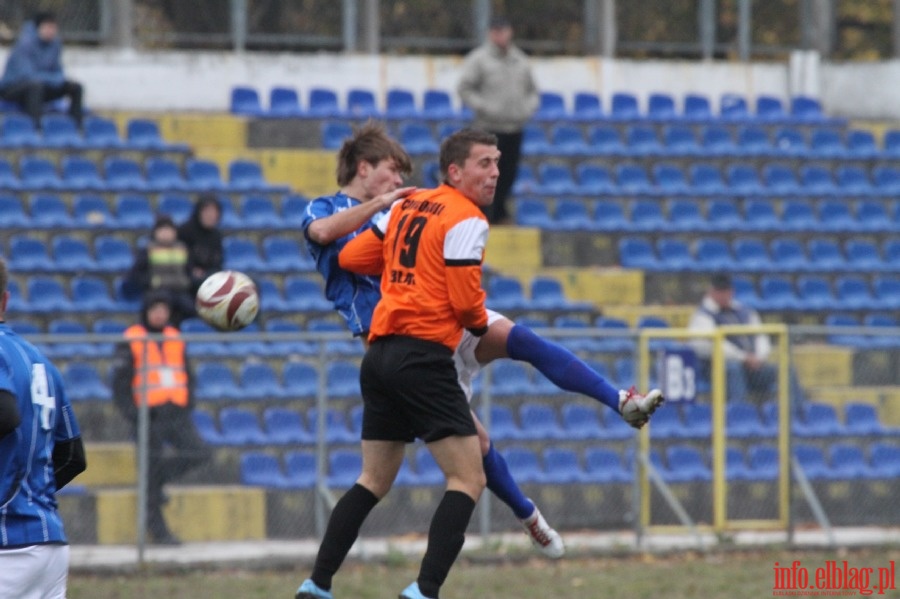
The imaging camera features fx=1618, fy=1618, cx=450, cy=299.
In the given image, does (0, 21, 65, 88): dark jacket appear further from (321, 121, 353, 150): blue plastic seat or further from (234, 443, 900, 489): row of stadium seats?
(234, 443, 900, 489): row of stadium seats

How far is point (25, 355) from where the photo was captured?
5930mm

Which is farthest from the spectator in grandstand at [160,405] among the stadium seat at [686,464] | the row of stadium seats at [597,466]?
the stadium seat at [686,464]

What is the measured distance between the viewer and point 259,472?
12047 millimetres

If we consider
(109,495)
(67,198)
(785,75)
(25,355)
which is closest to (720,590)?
(109,495)

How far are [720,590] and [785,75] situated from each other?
1171 cm

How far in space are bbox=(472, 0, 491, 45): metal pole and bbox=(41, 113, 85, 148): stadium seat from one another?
5.84m

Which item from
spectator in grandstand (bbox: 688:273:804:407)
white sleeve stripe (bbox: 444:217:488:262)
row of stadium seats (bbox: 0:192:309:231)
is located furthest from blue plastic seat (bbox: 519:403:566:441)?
white sleeve stripe (bbox: 444:217:488:262)

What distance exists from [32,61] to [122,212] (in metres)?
1.96

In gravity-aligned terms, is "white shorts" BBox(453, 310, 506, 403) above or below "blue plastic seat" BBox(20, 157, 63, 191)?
below

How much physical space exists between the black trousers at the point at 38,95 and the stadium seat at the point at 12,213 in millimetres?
1249

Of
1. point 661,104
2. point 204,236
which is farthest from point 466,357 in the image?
point 661,104

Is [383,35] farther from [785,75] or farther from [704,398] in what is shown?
[704,398]

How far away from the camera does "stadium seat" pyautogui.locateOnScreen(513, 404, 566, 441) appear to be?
12.7 metres

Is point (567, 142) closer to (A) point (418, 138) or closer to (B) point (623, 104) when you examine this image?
(B) point (623, 104)
